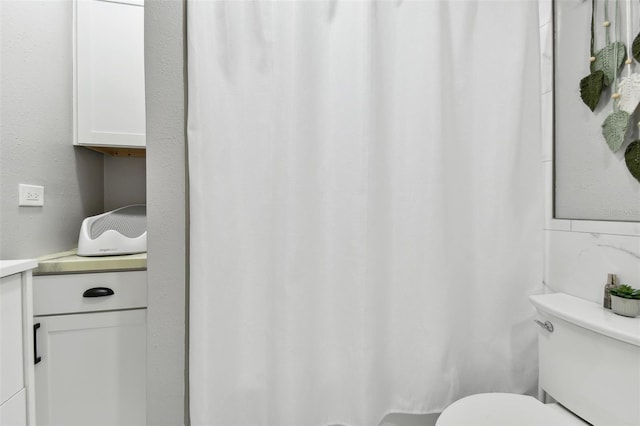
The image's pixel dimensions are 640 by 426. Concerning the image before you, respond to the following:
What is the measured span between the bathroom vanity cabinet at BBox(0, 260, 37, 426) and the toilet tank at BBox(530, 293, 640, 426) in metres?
1.64

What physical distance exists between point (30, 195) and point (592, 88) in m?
2.13

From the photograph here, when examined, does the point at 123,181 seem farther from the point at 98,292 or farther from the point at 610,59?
the point at 610,59

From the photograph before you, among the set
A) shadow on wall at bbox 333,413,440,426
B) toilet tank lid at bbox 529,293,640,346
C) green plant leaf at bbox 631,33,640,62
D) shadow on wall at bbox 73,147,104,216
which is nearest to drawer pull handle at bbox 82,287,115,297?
shadow on wall at bbox 73,147,104,216

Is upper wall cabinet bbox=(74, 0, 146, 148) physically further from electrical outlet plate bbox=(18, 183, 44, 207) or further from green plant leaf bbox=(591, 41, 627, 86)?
green plant leaf bbox=(591, 41, 627, 86)

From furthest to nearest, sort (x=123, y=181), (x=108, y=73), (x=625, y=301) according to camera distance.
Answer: (x=123, y=181) → (x=108, y=73) → (x=625, y=301)

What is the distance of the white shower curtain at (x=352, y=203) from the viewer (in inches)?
36.9

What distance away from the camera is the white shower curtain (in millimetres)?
937

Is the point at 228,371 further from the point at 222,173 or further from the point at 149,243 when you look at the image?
the point at 222,173

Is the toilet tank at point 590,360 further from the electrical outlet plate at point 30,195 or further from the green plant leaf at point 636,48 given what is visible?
the electrical outlet plate at point 30,195

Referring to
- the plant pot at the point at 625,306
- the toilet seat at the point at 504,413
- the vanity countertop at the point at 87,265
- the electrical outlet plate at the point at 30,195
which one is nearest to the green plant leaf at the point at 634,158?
the plant pot at the point at 625,306

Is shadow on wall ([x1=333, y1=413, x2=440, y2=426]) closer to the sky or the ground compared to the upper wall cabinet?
closer to the ground

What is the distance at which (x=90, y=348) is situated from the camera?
47.5 inches

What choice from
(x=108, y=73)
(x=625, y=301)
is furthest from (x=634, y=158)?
(x=108, y=73)

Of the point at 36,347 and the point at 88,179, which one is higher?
the point at 88,179
